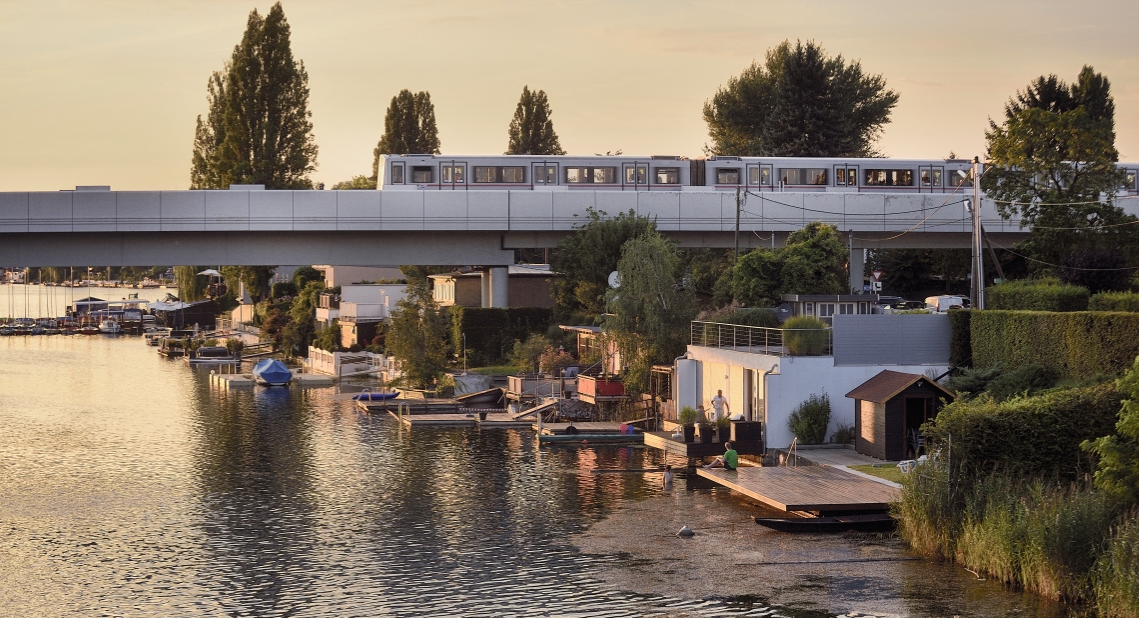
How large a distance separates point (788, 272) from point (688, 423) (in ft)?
40.3

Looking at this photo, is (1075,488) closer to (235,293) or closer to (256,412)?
(256,412)

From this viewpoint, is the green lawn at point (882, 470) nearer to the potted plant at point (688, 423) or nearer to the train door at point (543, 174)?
the potted plant at point (688, 423)

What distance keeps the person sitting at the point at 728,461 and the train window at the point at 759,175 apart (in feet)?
146

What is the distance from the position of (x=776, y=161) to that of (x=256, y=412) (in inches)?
1550

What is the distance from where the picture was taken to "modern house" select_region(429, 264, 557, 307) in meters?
93.2

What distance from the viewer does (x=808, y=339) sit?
4609 cm

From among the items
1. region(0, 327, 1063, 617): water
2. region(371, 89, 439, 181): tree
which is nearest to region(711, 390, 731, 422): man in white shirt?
region(0, 327, 1063, 617): water

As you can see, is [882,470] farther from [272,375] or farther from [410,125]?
[410,125]

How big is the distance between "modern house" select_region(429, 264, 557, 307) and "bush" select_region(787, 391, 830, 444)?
4442 centimetres

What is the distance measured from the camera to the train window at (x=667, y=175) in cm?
8581

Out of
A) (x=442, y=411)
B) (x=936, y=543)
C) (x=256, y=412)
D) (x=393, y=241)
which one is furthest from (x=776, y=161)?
(x=936, y=543)

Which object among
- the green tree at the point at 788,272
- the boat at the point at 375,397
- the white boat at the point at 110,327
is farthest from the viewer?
the white boat at the point at 110,327

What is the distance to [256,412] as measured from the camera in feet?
231

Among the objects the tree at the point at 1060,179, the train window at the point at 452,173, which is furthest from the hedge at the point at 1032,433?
the train window at the point at 452,173
